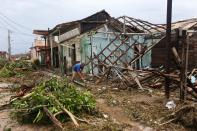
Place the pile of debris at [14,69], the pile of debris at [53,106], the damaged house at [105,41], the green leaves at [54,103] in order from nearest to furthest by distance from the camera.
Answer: the pile of debris at [53,106]
the green leaves at [54,103]
the damaged house at [105,41]
the pile of debris at [14,69]

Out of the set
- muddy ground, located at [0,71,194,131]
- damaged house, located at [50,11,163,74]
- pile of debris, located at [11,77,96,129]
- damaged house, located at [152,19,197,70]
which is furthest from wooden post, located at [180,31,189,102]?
damaged house, located at [50,11,163,74]

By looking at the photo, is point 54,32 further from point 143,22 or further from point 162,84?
point 162,84

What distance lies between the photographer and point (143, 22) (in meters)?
19.8

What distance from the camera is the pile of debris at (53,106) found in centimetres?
931

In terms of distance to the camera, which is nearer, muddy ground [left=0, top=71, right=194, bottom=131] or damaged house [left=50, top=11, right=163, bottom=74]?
muddy ground [left=0, top=71, right=194, bottom=131]

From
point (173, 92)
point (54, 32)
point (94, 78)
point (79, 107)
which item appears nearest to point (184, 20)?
point (94, 78)

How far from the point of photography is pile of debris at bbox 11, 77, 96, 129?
9309 mm

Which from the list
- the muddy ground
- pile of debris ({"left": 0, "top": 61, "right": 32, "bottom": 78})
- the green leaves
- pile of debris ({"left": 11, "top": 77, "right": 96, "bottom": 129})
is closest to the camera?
the muddy ground

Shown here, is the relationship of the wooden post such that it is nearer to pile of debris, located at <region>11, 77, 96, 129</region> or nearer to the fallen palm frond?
pile of debris, located at <region>11, 77, 96, 129</region>

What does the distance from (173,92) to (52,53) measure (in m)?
23.1

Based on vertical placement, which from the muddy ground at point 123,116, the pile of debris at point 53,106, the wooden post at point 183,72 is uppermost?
the wooden post at point 183,72

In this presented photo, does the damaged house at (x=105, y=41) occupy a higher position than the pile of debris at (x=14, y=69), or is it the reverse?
the damaged house at (x=105, y=41)

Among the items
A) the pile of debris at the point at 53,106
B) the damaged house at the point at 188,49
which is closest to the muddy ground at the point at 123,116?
the pile of debris at the point at 53,106

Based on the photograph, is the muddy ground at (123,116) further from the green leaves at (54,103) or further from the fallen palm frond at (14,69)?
the fallen palm frond at (14,69)
